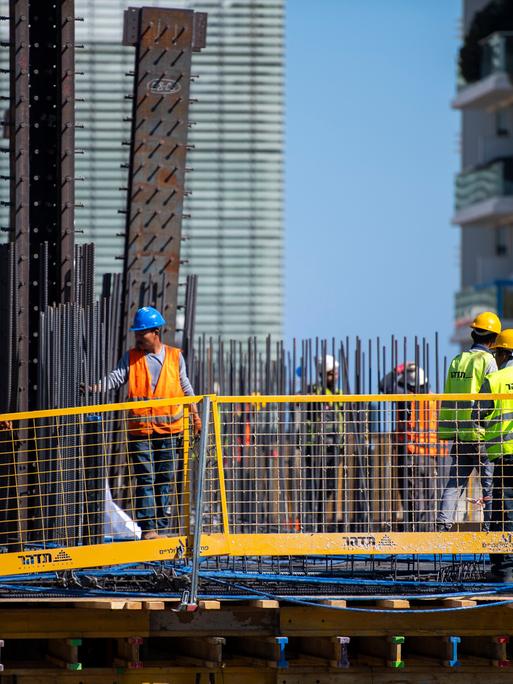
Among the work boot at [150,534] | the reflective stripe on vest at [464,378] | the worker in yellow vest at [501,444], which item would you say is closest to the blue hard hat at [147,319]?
the work boot at [150,534]

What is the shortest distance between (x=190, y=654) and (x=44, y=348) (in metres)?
2.84

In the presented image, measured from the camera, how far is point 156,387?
44.2 ft

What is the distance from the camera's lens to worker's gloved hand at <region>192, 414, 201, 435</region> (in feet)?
38.2

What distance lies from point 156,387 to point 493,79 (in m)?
39.0

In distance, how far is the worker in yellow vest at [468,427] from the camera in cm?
1260

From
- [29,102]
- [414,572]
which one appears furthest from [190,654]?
[29,102]

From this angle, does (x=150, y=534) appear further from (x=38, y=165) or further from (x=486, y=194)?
(x=486, y=194)

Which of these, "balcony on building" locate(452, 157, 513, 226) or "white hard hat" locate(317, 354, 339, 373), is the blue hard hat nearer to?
"white hard hat" locate(317, 354, 339, 373)

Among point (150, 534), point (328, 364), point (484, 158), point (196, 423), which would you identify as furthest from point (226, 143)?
point (196, 423)

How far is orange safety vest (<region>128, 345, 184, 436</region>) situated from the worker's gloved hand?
4.75 feet

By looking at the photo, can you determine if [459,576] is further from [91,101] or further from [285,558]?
[91,101]

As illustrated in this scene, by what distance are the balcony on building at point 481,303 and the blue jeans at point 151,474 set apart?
107 feet

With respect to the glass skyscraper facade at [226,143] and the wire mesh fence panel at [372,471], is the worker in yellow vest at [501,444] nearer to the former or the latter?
the wire mesh fence panel at [372,471]

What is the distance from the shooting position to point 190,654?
11.9m
